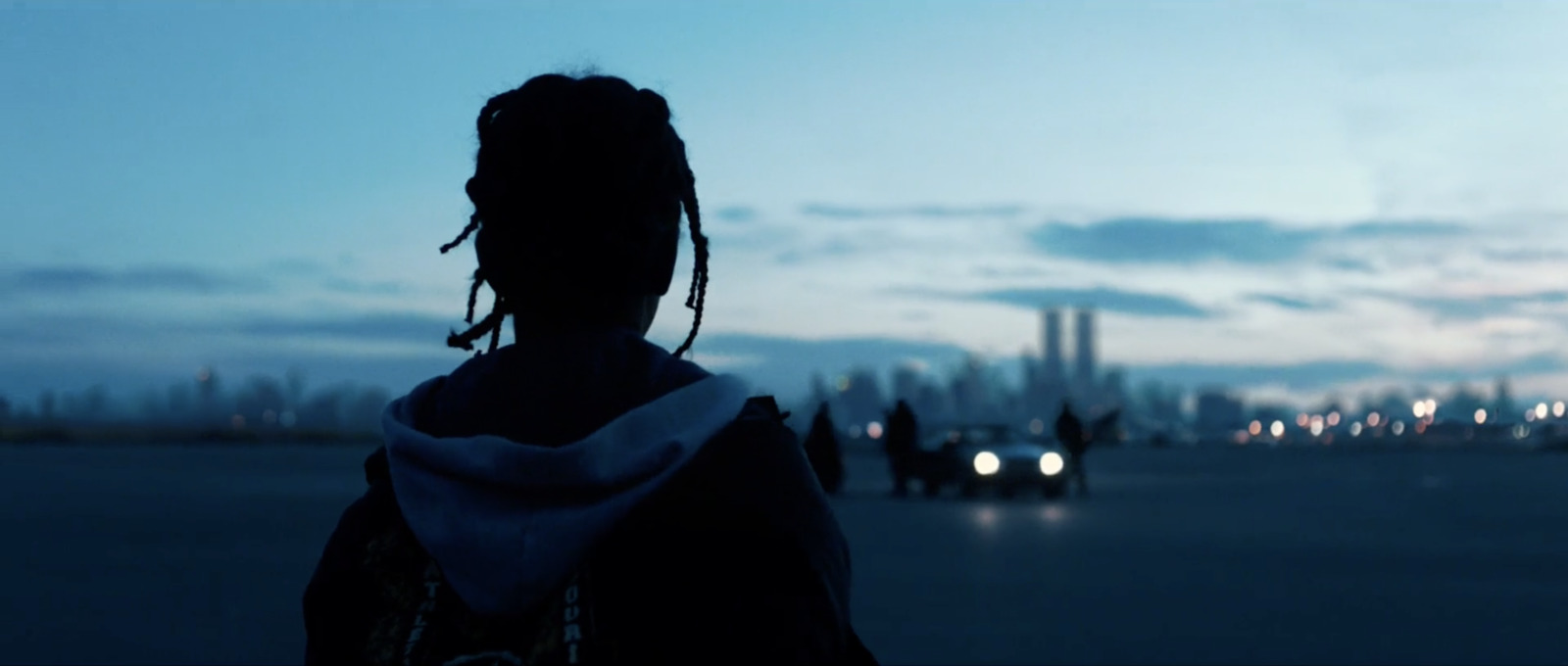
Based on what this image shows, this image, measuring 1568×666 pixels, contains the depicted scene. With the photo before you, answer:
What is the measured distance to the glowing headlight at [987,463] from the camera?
33.8 meters

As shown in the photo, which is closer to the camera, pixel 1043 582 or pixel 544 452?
pixel 544 452

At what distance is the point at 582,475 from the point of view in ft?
6.99

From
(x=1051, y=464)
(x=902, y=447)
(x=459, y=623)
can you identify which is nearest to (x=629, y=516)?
(x=459, y=623)

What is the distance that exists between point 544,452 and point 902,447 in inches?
1321

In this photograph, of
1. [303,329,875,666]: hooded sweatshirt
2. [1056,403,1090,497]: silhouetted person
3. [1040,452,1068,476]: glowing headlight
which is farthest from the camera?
[1056,403,1090,497]: silhouetted person

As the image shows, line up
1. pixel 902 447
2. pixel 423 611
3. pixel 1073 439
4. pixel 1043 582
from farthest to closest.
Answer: pixel 1073 439, pixel 902 447, pixel 1043 582, pixel 423 611

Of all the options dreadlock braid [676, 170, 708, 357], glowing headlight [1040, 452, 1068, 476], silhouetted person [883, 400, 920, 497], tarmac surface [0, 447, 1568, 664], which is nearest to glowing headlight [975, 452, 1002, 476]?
glowing headlight [1040, 452, 1068, 476]

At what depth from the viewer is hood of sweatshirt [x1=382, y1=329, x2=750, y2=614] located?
213 cm

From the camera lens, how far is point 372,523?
238 centimetres

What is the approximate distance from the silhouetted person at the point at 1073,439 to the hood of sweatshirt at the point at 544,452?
3320cm

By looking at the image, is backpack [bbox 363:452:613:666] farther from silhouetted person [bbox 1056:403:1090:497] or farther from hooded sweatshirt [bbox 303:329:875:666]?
silhouetted person [bbox 1056:403:1090:497]

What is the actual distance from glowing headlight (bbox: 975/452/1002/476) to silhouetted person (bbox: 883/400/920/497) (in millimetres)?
1854

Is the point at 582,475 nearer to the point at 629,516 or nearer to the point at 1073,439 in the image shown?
the point at 629,516

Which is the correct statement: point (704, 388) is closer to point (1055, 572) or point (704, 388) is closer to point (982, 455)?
point (1055, 572)
